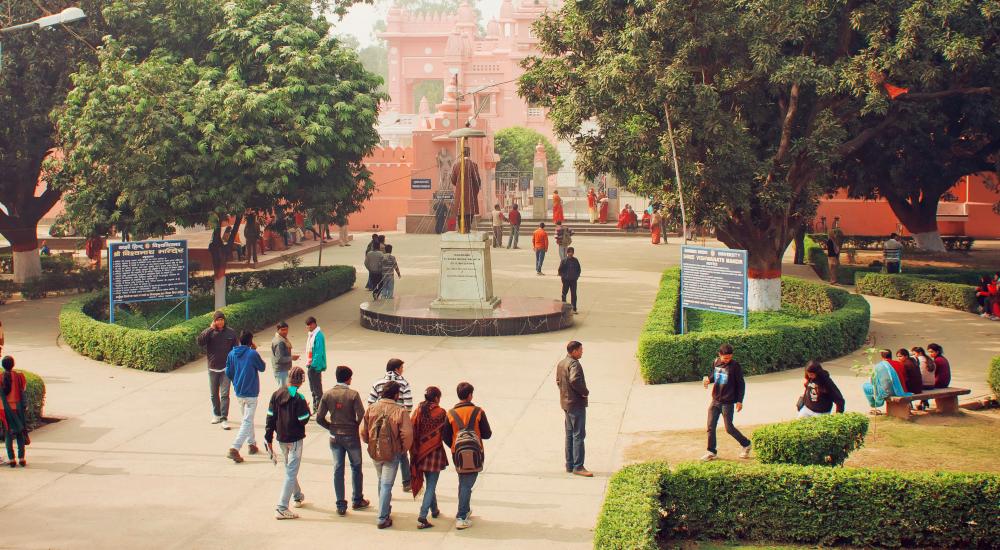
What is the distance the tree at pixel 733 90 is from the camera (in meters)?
17.0

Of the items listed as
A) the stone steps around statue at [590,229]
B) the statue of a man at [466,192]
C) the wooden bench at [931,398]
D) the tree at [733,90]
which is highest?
the tree at [733,90]

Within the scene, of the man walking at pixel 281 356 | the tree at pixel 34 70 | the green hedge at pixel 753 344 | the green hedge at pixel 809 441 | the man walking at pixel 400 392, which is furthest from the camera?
the tree at pixel 34 70

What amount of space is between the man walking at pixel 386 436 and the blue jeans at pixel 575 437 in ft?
7.01

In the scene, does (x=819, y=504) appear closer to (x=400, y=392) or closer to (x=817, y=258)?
(x=400, y=392)

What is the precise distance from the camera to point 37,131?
21953 millimetres

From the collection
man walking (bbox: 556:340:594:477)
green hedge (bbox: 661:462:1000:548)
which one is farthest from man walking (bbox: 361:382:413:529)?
green hedge (bbox: 661:462:1000:548)

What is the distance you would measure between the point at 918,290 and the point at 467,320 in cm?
1052

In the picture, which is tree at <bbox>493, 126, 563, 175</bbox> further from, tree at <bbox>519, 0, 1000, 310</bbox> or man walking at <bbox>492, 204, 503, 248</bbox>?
tree at <bbox>519, 0, 1000, 310</bbox>

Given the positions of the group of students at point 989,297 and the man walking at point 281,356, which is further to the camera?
the group of students at point 989,297

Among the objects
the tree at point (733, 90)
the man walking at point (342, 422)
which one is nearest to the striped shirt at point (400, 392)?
the man walking at point (342, 422)

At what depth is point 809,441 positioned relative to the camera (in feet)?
30.6

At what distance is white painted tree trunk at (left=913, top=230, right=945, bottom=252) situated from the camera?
31.2 m

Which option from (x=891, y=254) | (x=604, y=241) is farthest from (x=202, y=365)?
(x=604, y=241)

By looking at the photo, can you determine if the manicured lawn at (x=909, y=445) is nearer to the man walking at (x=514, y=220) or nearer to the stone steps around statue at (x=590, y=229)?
the man walking at (x=514, y=220)
